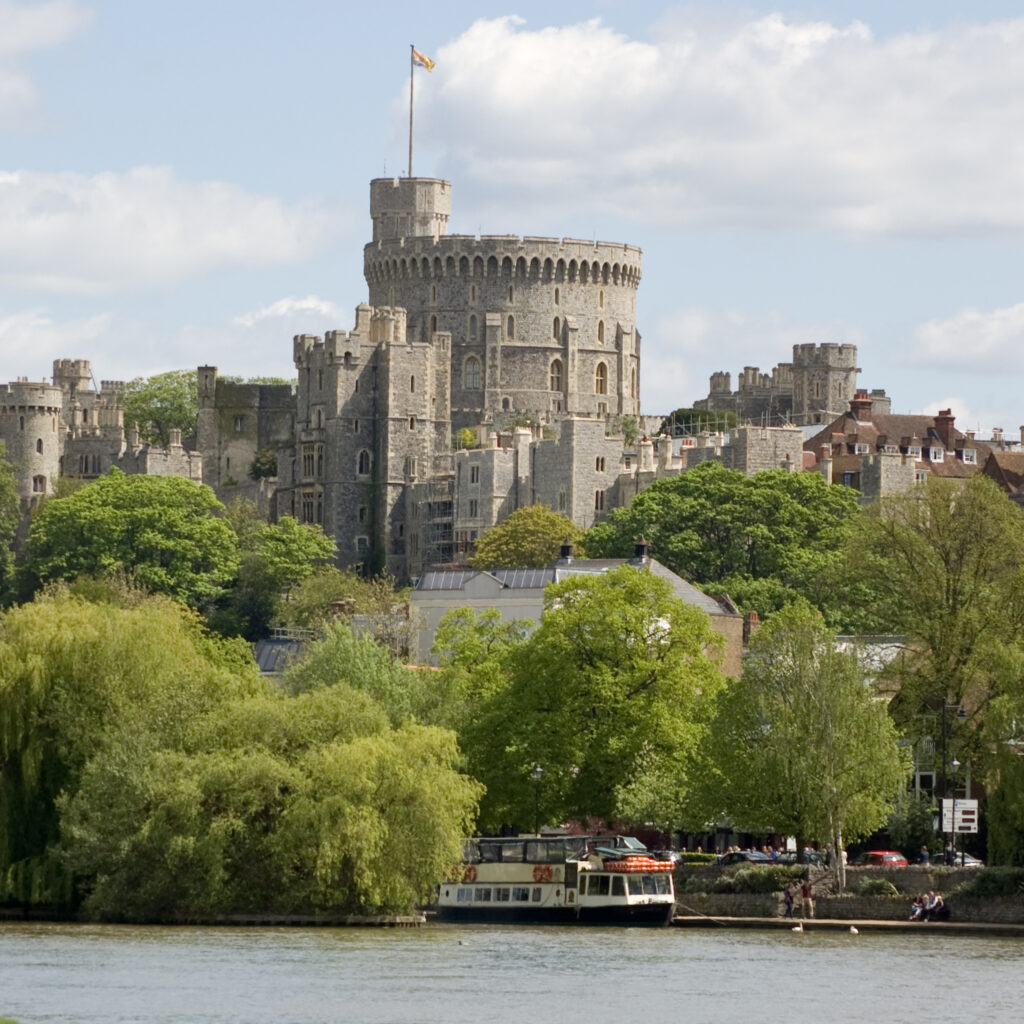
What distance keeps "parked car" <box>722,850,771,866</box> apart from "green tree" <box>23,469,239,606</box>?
76.2 m

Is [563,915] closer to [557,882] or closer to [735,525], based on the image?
[557,882]

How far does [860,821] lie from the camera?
9112 centimetres

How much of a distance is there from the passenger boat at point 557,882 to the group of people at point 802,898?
3.01 metres

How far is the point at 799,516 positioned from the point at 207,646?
6106 cm

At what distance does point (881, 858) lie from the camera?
316 ft

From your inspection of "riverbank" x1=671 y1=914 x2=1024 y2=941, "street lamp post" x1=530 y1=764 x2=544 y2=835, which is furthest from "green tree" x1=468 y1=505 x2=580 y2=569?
"riverbank" x1=671 y1=914 x2=1024 y2=941

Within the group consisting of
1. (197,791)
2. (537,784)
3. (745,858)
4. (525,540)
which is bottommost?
(745,858)

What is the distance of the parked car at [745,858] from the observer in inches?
3676

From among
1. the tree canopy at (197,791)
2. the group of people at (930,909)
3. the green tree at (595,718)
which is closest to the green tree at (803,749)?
the green tree at (595,718)

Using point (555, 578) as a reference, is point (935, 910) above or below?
below

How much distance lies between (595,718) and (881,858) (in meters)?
9.09

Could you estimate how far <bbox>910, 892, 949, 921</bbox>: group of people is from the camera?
3393 inches

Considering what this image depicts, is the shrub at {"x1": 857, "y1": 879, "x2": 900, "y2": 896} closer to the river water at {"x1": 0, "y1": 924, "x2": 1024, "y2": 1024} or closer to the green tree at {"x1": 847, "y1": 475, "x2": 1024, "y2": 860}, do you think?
the river water at {"x1": 0, "y1": 924, "x2": 1024, "y2": 1024}

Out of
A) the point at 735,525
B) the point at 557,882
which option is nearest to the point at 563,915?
the point at 557,882
